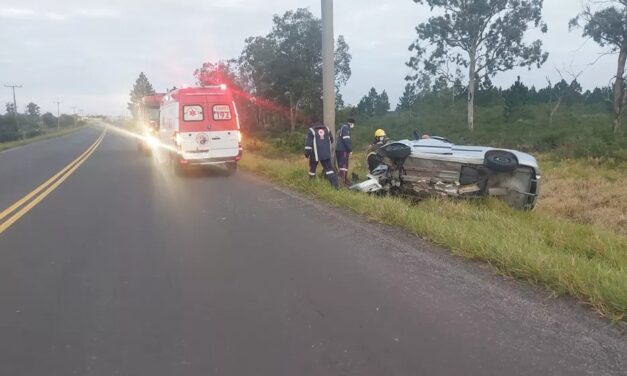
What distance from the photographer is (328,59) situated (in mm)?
10742

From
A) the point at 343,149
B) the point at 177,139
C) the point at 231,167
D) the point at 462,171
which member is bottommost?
the point at 231,167

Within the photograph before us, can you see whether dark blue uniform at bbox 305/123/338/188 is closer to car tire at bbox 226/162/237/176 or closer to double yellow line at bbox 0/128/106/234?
car tire at bbox 226/162/237/176

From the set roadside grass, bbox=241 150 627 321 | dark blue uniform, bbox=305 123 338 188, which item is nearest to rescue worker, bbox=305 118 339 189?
dark blue uniform, bbox=305 123 338 188

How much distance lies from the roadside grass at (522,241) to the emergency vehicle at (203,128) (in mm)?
4691

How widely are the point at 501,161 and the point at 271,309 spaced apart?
16.3 feet

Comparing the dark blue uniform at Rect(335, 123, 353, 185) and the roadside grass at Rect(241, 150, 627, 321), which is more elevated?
the dark blue uniform at Rect(335, 123, 353, 185)

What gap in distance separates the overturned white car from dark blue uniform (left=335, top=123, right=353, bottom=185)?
2.36 metres

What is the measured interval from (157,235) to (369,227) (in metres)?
2.85

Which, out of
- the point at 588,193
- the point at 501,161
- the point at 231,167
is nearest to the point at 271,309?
the point at 501,161

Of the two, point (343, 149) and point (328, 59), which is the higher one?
point (328, 59)

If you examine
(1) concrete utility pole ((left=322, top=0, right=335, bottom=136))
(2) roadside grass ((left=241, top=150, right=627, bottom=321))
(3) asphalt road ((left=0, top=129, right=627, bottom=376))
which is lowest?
(3) asphalt road ((left=0, top=129, right=627, bottom=376))

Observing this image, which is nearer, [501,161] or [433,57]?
[501,161]

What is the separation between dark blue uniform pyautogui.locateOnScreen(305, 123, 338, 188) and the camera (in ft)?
33.2

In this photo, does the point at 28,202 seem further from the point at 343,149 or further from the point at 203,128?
the point at 343,149
